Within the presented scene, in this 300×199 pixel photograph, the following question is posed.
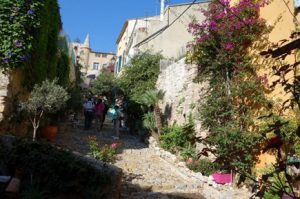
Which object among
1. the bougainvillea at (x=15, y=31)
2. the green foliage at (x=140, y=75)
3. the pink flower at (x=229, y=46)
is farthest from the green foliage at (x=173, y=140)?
the bougainvillea at (x=15, y=31)

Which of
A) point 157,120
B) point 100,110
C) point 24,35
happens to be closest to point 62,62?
point 100,110

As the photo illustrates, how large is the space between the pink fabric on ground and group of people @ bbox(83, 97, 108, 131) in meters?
8.89

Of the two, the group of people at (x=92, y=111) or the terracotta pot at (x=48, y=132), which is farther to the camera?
the group of people at (x=92, y=111)

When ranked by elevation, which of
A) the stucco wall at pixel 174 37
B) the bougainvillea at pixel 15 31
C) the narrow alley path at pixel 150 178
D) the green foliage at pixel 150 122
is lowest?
the narrow alley path at pixel 150 178

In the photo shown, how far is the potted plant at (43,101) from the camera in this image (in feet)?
33.3

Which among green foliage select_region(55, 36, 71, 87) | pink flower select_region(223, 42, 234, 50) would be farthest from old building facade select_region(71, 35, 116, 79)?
pink flower select_region(223, 42, 234, 50)

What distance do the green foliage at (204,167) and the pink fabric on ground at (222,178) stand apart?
646mm

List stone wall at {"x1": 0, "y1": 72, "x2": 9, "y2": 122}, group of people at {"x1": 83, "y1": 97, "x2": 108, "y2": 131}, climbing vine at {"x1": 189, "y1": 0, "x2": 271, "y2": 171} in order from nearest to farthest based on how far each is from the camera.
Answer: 1. stone wall at {"x1": 0, "y1": 72, "x2": 9, "y2": 122}
2. climbing vine at {"x1": 189, "y1": 0, "x2": 271, "y2": 171}
3. group of people at {"x1": 83, "y1": 97, "x2": 108, "y2": 131}

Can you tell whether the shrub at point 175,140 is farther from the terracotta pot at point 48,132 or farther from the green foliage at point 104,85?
the green foliage at point 104,85

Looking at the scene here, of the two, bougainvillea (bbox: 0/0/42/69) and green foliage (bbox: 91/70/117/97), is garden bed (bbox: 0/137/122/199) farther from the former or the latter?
green foliage (bbox: 91/70/117/97)

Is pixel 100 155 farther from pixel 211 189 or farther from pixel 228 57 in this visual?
pixel 228 57

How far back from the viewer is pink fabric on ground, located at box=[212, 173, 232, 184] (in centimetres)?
1007

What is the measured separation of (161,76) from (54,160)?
14.0 m

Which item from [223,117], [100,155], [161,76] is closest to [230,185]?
[223,117]
